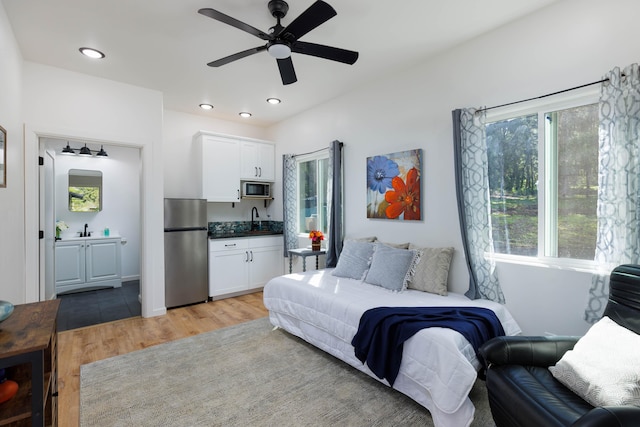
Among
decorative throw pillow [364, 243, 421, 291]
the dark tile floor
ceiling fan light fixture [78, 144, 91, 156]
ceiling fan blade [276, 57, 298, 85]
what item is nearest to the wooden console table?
ceiling fan blade [276, 57, 298, 85]


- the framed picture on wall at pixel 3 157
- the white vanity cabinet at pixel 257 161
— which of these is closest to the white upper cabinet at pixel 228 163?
the white vanity cabinet at pixel 257 161

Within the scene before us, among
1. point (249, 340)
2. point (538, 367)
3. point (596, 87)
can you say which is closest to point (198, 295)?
point (249, 340)

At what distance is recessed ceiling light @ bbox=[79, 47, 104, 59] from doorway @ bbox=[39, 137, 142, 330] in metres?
1.65

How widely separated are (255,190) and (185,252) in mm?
1480

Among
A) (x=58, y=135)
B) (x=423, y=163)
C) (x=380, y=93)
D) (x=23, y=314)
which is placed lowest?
(x=23, y=314)

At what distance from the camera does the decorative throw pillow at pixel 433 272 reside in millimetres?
2838

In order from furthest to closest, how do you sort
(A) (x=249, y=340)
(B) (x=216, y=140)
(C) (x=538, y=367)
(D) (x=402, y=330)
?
(B) (x=216, y=140)
(A) (x=249, y=340)
(D) (x=402, y=330)
(C) (x=538, y=367)

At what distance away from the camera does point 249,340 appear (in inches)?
125

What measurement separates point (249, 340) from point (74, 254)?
377cm

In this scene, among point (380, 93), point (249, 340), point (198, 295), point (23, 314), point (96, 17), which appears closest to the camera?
point (23, 314)

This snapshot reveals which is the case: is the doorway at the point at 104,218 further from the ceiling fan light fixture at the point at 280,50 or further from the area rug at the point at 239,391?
the ceiling fan light fixture at the point at 280,50

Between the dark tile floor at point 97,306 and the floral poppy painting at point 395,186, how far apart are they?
3359 mm

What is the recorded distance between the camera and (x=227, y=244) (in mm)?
4660

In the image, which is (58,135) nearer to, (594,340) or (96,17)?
(96,17)
